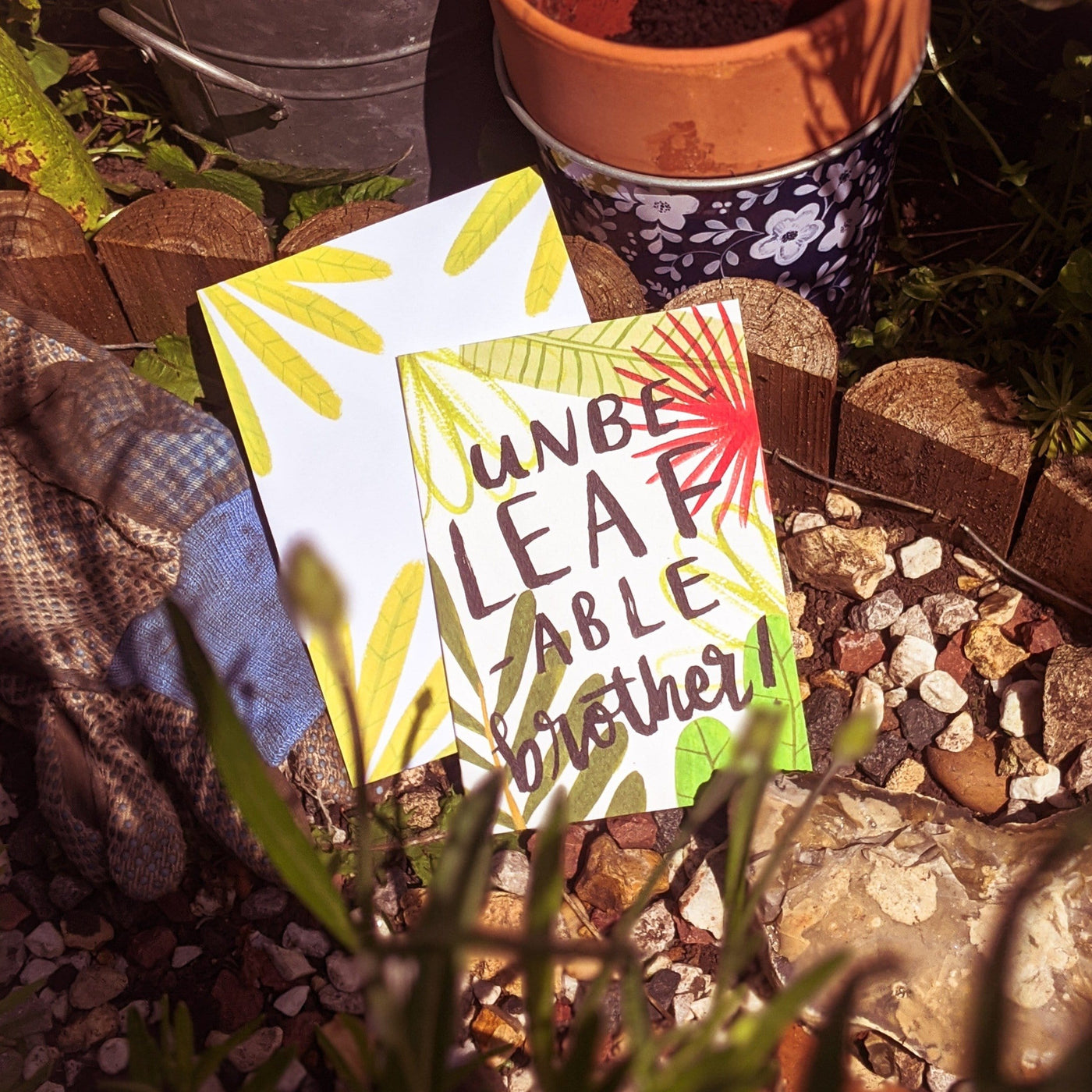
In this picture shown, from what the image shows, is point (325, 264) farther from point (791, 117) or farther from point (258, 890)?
point (258, 890)

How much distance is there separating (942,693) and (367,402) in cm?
67

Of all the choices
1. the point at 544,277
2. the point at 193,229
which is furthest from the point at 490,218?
the point at 193,229

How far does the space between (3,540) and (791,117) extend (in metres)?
0.86


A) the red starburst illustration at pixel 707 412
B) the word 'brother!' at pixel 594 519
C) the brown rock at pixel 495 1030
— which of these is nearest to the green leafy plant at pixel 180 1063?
the brown rock at pixel 495 1030

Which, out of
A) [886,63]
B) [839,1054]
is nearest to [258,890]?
[839,1054]

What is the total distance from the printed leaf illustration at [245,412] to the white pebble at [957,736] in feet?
2.46

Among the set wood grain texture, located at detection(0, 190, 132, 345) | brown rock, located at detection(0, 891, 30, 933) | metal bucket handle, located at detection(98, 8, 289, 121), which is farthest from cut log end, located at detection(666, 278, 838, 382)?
brown rock, located at detection(0, 891, 30, 933)

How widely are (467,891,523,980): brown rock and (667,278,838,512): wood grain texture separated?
0.56 m

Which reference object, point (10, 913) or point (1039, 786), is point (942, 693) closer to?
point (1039, 786)

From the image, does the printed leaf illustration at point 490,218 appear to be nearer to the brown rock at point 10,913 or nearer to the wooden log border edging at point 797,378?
the wooden log border edging at point 797,378

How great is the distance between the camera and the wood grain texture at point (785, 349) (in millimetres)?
1033

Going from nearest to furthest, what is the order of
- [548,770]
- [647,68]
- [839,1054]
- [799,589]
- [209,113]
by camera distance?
[839,1054], [647,68], [548,770], [799,589], [209,113]

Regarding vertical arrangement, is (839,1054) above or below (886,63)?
below

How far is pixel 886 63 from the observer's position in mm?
959
